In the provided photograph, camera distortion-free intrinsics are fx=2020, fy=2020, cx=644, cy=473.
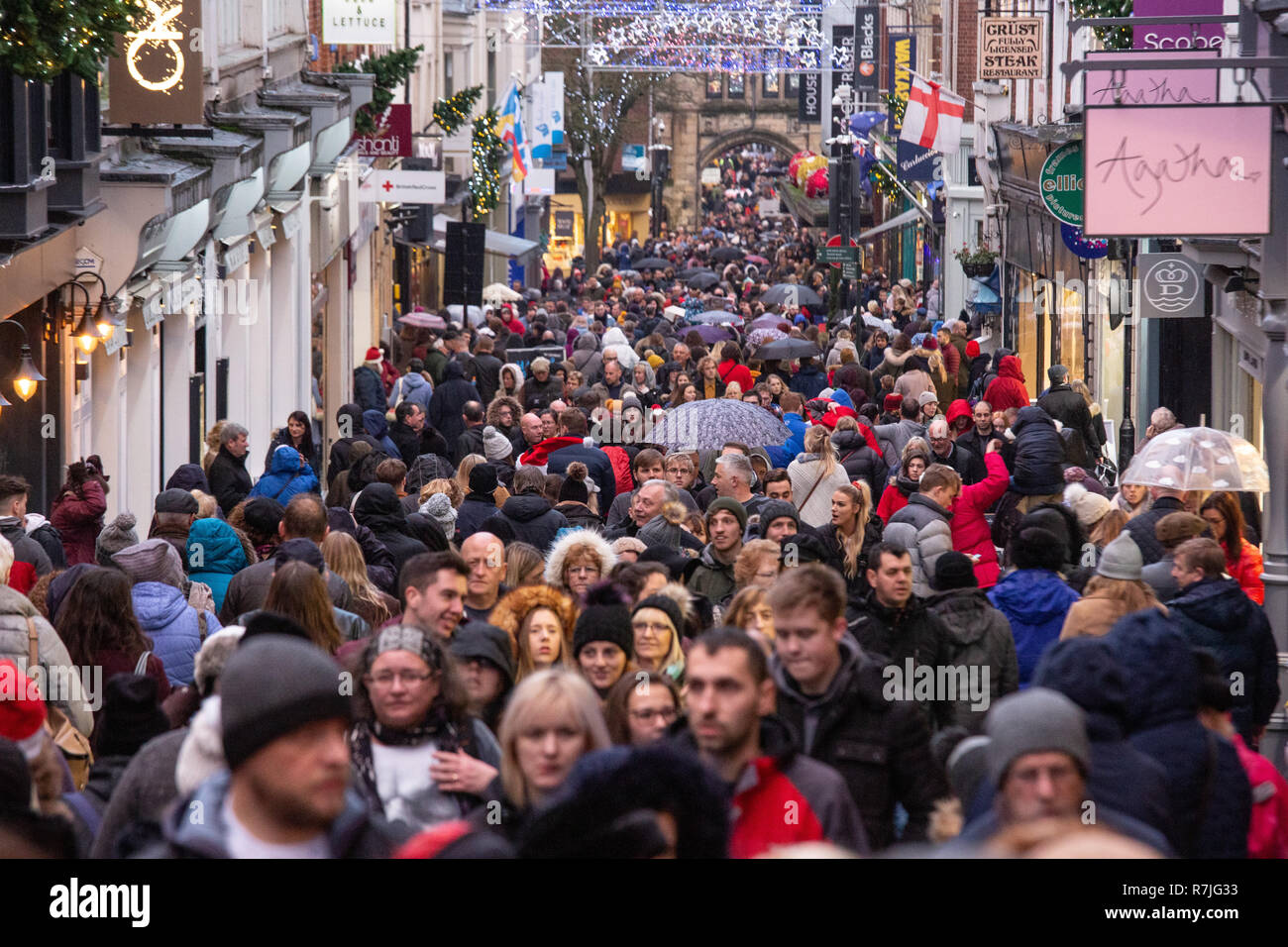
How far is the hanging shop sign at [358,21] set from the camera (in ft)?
84.9

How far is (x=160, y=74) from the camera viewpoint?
49.1 feet

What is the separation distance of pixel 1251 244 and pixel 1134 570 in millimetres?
6647

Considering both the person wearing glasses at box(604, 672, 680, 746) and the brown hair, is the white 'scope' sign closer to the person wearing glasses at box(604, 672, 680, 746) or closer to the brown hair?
the brown hair

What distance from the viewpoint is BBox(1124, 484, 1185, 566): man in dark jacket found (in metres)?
10.4

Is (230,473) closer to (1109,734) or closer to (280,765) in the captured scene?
(1109,734)

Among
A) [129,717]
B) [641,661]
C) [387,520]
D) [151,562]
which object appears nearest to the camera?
[129,717]

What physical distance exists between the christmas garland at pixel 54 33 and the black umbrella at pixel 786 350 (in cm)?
1223

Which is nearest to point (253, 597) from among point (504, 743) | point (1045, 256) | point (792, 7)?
point (504, 743)

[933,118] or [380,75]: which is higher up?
[380,75]

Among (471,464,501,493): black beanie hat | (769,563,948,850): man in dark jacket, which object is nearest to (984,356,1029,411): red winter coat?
(471,464,501,493): black beanie hat

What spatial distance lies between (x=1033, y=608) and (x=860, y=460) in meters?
5.91

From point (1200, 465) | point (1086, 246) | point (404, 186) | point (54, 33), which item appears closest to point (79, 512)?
point (54, 33)

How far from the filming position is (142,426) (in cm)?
1733

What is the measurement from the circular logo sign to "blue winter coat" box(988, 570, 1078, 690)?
28.2 feet
